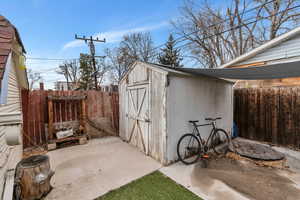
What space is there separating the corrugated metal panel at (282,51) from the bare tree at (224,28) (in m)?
4.73

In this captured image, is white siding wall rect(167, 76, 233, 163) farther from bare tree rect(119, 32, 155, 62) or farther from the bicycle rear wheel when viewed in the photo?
bare tree rect(119, 32, 155, 62)

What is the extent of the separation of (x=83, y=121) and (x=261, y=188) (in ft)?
18.2

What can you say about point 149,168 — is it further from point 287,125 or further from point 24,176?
point 287,125

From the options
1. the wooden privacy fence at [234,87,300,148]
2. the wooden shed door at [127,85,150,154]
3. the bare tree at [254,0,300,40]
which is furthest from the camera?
the bare tree at [254,0,300,40]

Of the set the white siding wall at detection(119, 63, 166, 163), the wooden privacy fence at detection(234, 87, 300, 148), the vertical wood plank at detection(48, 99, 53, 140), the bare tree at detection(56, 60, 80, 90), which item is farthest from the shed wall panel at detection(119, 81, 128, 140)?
the bare tree at detection(56, 60, 80, 90)

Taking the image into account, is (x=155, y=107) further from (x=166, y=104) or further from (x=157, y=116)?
(x=166, y=104)

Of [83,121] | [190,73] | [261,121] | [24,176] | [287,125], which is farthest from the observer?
[83,121]

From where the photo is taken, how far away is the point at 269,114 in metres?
4.82

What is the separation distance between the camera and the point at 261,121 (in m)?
5.03

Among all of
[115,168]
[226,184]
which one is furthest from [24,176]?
[226,184]

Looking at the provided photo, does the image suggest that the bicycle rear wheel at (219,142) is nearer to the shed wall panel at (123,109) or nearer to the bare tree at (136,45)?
the shed wall panel at (123,109)

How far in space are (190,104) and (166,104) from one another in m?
0.86

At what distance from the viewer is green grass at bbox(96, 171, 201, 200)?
233 cm

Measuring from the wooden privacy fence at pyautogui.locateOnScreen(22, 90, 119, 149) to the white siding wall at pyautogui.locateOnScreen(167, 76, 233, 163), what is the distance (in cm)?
349
